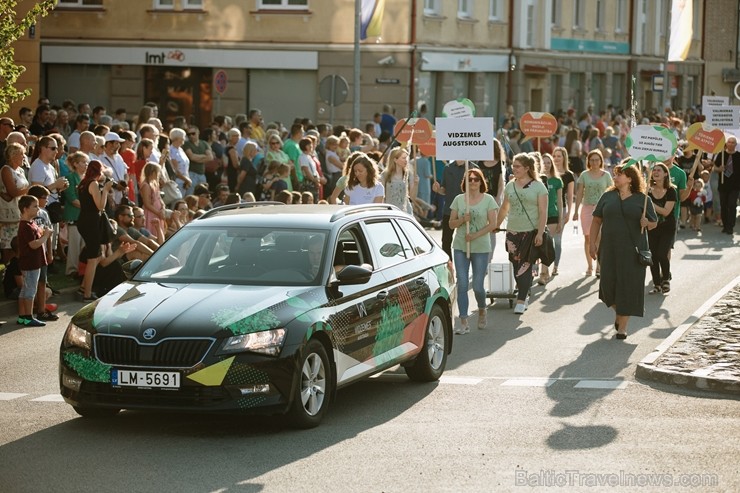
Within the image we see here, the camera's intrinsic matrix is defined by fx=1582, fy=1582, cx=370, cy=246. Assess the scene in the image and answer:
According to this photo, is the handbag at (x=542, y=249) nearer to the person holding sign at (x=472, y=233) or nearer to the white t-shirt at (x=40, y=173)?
the person holding sign at (x=472, y=233)

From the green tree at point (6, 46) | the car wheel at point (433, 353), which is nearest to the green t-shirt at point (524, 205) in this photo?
the car wheel at point (433, 353)

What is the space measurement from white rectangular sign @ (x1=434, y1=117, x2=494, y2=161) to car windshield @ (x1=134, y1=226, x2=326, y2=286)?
6.82 metres

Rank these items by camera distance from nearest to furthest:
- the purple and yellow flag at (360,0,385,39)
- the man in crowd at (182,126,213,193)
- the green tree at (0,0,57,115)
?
the green tree at (0,0,57,115)
the man in crowd at (182,126,213,193)
the purple and yellow flag at (360,0,385,39)

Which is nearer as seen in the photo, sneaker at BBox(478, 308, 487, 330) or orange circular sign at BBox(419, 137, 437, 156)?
sneaker at BBox(478, 308, 487, 330)

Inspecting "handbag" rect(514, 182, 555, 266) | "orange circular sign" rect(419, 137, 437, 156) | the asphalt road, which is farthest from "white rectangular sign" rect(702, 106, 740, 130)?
the asphalt road

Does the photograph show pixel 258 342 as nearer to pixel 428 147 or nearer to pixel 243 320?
pixel 243 320

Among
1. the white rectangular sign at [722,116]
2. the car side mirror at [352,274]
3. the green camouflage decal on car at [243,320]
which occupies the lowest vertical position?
the green camouflage decal on car at [243,320]

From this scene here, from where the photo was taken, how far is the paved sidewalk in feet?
42.8

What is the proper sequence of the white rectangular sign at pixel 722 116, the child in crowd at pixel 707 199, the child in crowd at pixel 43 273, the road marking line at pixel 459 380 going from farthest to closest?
the child in crowd at pixel 707 199 < the white rectangular sign at pixel 722 116 < the child in crowd at pixel 43 273 < the road marking line at pixel 459 380

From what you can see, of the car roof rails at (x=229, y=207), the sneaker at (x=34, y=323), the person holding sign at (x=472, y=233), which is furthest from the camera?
the sneaker at (x=34, y=323)

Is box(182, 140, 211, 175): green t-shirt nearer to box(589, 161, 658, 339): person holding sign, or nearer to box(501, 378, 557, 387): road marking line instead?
box(589, 161, 658, 339): person holding sign

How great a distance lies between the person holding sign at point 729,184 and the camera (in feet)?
98.7

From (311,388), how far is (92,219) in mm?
8400

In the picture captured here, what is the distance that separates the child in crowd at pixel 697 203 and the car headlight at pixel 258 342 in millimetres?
20482
